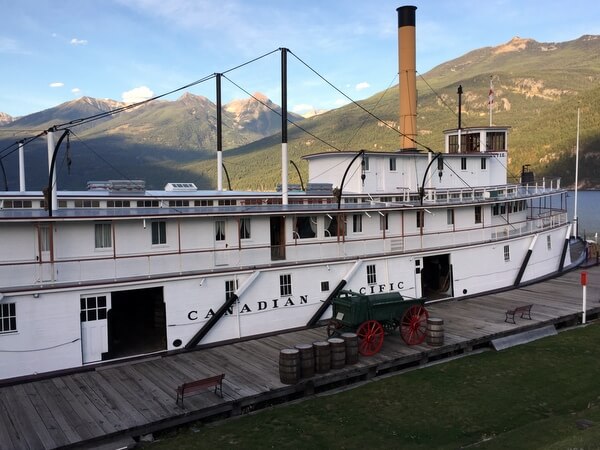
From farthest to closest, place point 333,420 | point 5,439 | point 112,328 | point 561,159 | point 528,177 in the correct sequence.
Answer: point 561,159 → point 528,177 → point 112,328 → point 333,420 → point 5,439

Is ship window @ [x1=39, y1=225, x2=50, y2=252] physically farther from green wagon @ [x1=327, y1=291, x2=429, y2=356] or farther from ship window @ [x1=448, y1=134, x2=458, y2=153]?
ship window @ [x1=448, y1=134, x2=458, y2=153]

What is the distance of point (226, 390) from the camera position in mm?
14789

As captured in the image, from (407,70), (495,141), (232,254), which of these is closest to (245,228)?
(232,254)

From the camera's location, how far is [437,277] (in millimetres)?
28094

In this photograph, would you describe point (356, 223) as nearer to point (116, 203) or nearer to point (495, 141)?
point (116, 203)

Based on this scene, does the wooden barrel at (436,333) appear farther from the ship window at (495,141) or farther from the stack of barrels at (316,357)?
the ship window at (495,141)

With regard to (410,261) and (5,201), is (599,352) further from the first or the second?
(5,201)

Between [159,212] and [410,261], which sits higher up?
[159,212]

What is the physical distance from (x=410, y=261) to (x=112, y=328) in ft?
43.8

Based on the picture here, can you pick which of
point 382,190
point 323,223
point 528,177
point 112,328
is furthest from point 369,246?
point 528,177

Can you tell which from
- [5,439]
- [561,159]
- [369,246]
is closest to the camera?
[5,439]

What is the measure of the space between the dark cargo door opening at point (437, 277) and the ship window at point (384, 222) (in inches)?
126

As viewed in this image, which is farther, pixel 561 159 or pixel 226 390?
pixel 561 159

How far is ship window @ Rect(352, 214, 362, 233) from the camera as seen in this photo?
24188mm
